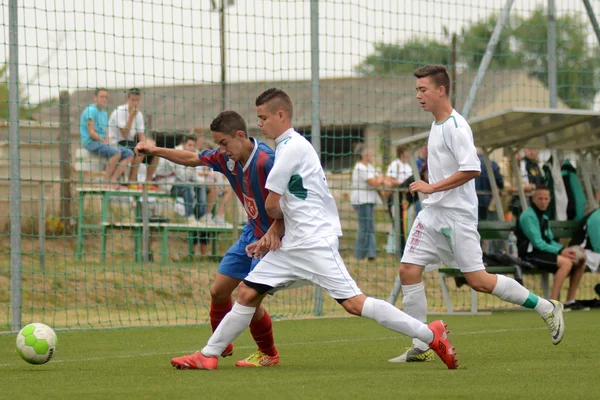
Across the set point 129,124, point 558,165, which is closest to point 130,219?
point 129,124

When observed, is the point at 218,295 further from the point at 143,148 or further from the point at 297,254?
the point at 143,148

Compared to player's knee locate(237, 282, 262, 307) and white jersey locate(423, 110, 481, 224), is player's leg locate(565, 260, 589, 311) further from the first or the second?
player's knee locate(237, 282, 262, 307)

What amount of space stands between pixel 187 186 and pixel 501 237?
4506mm

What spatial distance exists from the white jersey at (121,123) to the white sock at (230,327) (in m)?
5.72

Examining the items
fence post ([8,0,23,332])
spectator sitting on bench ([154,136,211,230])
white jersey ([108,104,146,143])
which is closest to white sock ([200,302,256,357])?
fence post ([8,0,23,332])

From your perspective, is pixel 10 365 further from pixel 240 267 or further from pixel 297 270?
pixel 297 270

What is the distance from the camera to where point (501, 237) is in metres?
12.6

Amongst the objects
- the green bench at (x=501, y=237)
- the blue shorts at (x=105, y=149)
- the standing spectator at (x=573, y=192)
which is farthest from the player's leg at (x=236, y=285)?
the standing spectator at (x=573, y=192)

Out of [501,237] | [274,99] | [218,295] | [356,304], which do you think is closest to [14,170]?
[218,295]

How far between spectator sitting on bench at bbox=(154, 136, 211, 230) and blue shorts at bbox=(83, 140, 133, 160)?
1145 millimetres

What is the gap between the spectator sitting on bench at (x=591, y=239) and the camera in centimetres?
1290

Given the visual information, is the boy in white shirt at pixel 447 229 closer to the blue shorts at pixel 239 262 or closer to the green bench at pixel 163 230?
the blue shorts at pixel 239 262

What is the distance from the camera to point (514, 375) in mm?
5863

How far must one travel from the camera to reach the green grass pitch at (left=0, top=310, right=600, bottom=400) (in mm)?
5180
